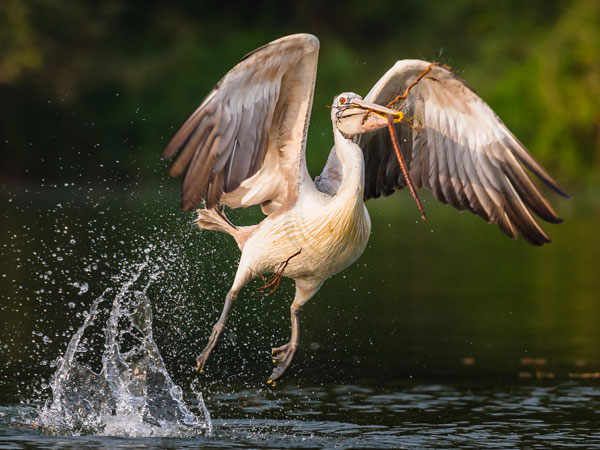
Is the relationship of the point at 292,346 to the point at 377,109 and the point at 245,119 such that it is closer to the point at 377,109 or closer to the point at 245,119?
the point at 245,119

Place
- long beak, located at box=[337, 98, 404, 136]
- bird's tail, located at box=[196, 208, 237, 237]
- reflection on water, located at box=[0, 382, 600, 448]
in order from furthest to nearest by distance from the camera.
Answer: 1. bird's tail, located at box=[196, 208, 237, 237]
2. long beak, located at box=[337, 98, 404, 136]
3. reflection on water, located at box=[0, 382, 600, 448]

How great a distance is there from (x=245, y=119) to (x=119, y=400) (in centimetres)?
213

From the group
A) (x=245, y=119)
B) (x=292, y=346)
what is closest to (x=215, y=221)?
(x=292, y=346)

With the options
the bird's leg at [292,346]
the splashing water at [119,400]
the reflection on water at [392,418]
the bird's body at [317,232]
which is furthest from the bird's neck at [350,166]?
the splashing water at [119,400]

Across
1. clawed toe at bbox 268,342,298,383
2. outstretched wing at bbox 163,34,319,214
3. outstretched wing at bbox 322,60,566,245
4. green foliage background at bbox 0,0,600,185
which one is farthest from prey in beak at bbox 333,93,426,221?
green foliage background at bbox 0,0,600,185

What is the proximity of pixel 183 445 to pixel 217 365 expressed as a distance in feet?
9.25

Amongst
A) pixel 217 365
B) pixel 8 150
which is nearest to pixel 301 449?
pixel 217 365

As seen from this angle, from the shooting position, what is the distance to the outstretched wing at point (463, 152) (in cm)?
903

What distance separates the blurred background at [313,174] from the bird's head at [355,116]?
2.33 meters

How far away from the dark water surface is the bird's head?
6.01 ft

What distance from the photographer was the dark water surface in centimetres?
859

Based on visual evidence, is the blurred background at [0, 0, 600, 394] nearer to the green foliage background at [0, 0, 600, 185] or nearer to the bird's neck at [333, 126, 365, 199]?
the green foliage background at [0, 0, 600, 185]

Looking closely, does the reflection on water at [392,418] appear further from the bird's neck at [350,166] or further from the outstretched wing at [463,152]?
the bird's neck at [350,166]

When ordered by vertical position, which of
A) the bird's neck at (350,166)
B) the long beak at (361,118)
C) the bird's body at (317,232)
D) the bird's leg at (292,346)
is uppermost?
the long beak at (361,118)
